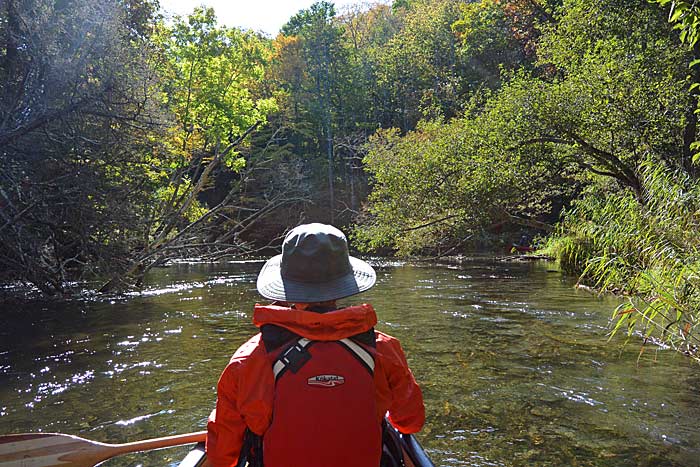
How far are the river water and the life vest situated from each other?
2.07m

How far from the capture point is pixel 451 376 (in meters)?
5.60

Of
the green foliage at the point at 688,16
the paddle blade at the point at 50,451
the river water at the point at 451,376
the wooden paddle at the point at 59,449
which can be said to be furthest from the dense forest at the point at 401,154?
the paddle blade at the point at 50,451

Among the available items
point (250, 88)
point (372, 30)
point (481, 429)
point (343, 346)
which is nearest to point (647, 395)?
point (481, 429)

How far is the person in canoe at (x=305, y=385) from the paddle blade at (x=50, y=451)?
1576 mm

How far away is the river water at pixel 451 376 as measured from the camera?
4012 millimetres

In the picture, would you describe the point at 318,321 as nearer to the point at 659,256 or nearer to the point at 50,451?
the point at 50,451

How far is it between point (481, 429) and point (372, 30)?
4125 cm

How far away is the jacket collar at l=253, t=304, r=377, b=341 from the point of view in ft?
6.08

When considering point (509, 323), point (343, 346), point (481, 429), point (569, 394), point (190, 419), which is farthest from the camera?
point (509, 323)

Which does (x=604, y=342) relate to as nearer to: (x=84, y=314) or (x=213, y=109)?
(x=84, y=314)

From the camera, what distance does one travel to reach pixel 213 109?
20797 mm

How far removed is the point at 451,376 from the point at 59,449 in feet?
11.6

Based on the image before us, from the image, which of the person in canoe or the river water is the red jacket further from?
the river water

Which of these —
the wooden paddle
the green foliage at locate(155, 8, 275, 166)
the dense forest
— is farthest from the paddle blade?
the green foliage at locate(155, 8, 275, 166)
